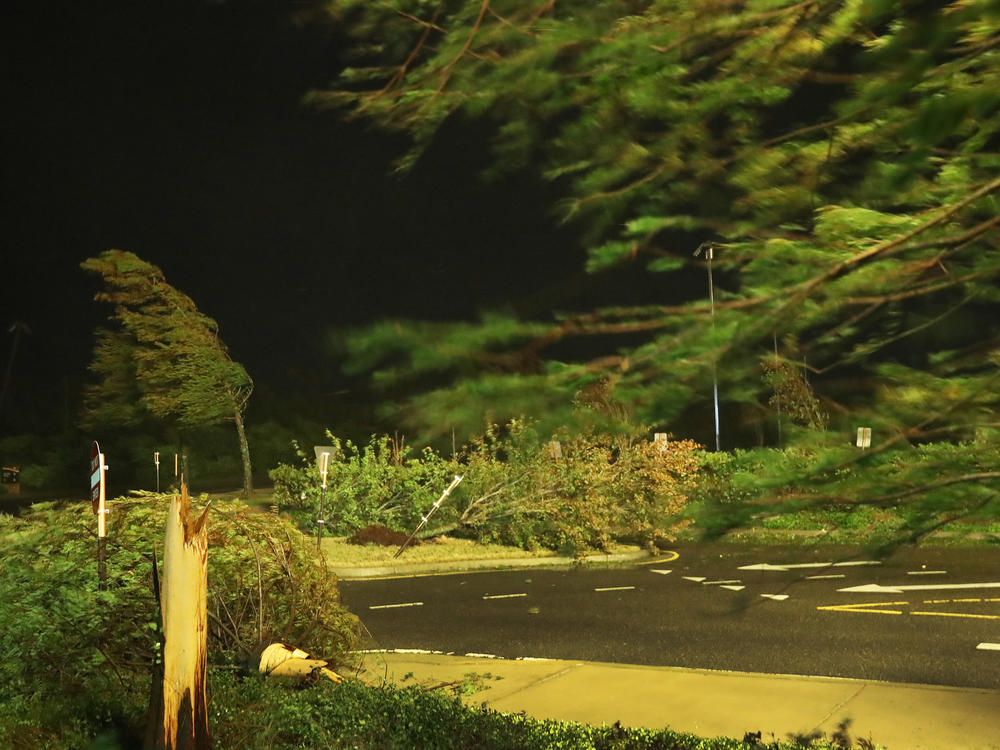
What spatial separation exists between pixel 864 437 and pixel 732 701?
4.71 meters

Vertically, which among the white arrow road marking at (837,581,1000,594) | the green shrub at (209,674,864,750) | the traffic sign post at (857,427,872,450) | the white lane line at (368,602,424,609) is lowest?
the white arrow road marking at (837,581,1000,594)

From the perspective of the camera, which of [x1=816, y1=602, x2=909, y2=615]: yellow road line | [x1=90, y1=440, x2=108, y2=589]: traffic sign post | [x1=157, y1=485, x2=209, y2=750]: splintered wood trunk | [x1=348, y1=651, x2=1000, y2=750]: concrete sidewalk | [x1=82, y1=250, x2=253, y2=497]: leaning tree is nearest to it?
[x1=157, y1=485, x2=209, y2=750]: splintered wood trunk

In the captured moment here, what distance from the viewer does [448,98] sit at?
3176 millimetres

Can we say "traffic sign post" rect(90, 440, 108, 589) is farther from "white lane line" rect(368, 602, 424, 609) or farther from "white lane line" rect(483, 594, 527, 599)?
"white lane line" rect(483, 594, 527, 599)

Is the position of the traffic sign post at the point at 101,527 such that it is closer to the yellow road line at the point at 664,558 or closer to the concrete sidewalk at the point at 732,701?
the concrete sidewalk at the point at 732,701

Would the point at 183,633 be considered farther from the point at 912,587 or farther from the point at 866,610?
the point at 912,587

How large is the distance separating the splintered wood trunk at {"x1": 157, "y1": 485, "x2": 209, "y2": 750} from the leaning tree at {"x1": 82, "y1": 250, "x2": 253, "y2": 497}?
27060 millimetres

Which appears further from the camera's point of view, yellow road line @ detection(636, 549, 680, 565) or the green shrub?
yellow road line @ detection(636, 549, 680, 565)

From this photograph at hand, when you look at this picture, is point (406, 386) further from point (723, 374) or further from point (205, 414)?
point (205, 414)

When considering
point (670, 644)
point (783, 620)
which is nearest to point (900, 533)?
point (670, 644)

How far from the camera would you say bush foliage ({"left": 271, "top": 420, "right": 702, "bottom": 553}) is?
1739cm

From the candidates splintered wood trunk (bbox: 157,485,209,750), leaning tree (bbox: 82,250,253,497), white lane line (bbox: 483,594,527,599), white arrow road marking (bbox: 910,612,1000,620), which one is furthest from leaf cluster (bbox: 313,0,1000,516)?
leaning tree (bbox: 82,250,253,497)

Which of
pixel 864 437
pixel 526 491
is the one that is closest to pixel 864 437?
pixel 864 437

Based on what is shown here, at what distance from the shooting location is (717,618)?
11.0m
